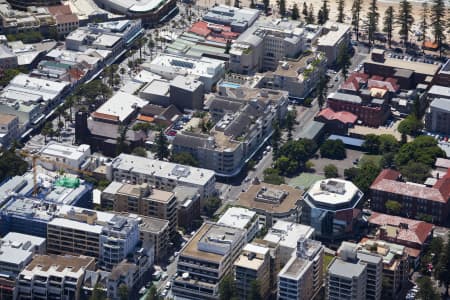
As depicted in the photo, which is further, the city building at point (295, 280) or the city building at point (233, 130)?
the city building at point (233, 130)

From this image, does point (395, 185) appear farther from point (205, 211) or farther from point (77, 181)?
point (77, 181)

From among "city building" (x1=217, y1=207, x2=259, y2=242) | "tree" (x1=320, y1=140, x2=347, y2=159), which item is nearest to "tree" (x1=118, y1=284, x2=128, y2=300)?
"city building" (x1=217, y1=207, x2=259, y2=242)

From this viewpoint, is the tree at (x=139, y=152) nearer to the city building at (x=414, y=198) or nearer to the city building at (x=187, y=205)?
the city building at (x=187, y=205)

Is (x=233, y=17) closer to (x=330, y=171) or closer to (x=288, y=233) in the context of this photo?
(x=330, y=171)

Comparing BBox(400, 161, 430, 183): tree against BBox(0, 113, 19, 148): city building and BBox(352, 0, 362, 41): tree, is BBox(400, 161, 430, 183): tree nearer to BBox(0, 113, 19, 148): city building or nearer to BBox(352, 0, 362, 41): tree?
BBox(0, 113, 19, 148): city building

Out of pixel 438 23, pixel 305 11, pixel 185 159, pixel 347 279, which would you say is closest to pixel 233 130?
pixel 185 159

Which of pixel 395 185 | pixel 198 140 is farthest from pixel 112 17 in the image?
pixel 395 185

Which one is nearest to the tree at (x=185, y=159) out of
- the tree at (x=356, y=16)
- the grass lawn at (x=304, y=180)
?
the grass lawn at (x=304, y=180)

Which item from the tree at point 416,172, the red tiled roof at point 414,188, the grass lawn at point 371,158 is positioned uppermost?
the red tiled roof at point 414,188
